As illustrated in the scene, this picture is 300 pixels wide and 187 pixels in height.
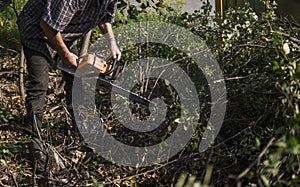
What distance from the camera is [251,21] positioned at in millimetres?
3984

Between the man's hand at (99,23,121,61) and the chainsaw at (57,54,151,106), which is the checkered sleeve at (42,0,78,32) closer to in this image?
the chainsaw at (57,54,151,106)

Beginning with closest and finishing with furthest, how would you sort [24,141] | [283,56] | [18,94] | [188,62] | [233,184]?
[283,56], [233,184], [188,62], [24,141], [18,94]

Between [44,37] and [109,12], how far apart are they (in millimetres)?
509

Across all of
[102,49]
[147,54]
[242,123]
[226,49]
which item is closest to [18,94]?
[102,49]

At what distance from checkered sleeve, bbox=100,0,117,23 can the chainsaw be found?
42 cm

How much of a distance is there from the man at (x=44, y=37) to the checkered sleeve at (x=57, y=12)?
0.02 meters

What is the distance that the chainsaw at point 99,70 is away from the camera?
12.7 ft

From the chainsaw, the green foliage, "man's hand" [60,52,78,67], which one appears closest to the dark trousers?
the chainsaw

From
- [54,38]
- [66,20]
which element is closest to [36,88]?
[54,38]

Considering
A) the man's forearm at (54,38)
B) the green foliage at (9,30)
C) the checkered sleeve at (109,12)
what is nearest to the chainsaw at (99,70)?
the man's forearm at (54,38)

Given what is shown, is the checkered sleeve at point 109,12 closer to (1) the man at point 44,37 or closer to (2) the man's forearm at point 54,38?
(1) the man at point 44,37

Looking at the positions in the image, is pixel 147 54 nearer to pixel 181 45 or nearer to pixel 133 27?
pixel 181 45

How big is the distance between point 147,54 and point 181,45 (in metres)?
0.31

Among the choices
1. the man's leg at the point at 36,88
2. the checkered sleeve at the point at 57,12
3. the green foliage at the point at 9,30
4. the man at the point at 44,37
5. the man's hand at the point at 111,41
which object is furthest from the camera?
the green foliage at the point at 9,30
